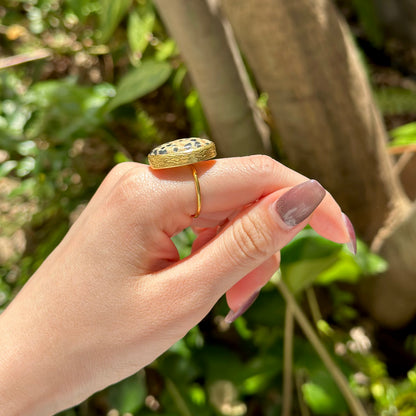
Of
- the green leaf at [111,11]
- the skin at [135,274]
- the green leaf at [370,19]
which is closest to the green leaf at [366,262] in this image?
the skin at [135,274]

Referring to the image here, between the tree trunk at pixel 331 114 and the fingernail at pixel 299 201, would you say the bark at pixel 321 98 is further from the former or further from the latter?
the fingernail at pixel 299 201

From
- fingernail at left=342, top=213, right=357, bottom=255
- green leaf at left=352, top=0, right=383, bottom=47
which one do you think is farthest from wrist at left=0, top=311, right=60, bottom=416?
green leaf at left=352, top=0, right=383, bottom=47

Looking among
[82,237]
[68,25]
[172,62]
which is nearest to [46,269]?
[82,237]

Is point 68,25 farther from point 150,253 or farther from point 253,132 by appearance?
point 150,253

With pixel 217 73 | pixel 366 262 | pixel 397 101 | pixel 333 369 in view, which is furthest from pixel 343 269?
pixel 397 101

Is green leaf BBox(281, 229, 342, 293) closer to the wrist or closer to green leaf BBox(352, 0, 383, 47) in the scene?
the wrist

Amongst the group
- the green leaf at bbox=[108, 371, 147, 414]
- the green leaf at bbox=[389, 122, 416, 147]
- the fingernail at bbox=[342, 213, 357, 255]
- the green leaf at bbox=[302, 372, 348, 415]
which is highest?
the fingernail at bbox=[342, 213, 357, 255]
